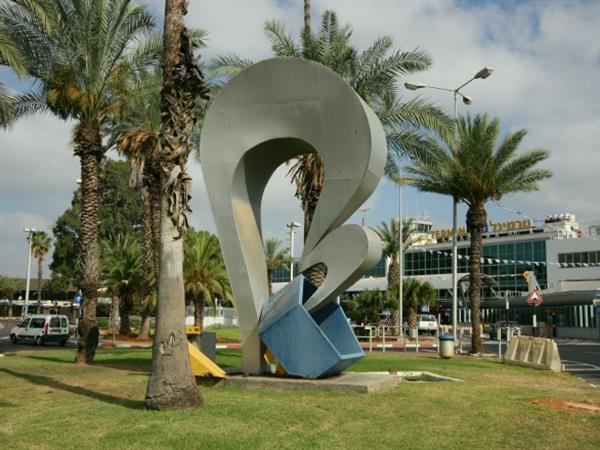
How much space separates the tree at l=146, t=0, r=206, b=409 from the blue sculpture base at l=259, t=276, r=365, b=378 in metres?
2.87

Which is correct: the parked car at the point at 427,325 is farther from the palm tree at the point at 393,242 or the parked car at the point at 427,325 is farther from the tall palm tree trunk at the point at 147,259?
the tall palm tree trunk at the point at 147,259

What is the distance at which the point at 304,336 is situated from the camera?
42.1ft

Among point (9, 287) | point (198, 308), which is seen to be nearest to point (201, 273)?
point (198, 308)

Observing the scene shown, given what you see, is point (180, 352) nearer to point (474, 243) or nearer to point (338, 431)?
point (338, 431)

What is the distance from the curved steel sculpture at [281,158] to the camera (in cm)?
1295

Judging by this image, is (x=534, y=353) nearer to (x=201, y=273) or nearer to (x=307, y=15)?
(x=307, y=15)

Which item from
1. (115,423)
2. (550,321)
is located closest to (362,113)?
(115,423)

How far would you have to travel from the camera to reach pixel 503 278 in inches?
2628

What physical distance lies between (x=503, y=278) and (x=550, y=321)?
13314 millimetres

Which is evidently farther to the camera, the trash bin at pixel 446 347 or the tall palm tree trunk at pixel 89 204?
the trash bin at pixel 446 347

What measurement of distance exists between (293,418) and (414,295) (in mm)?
36453

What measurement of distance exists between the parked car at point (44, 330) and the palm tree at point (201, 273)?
22.0ft

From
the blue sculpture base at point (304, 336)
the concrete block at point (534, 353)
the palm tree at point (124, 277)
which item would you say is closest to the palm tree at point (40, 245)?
the palm tree at point (124, 277)

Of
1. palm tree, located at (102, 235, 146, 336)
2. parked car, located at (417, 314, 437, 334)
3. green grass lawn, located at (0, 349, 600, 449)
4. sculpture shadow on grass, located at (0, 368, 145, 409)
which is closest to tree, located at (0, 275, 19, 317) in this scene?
palm tree, located at (102, 235, 146, 336)
